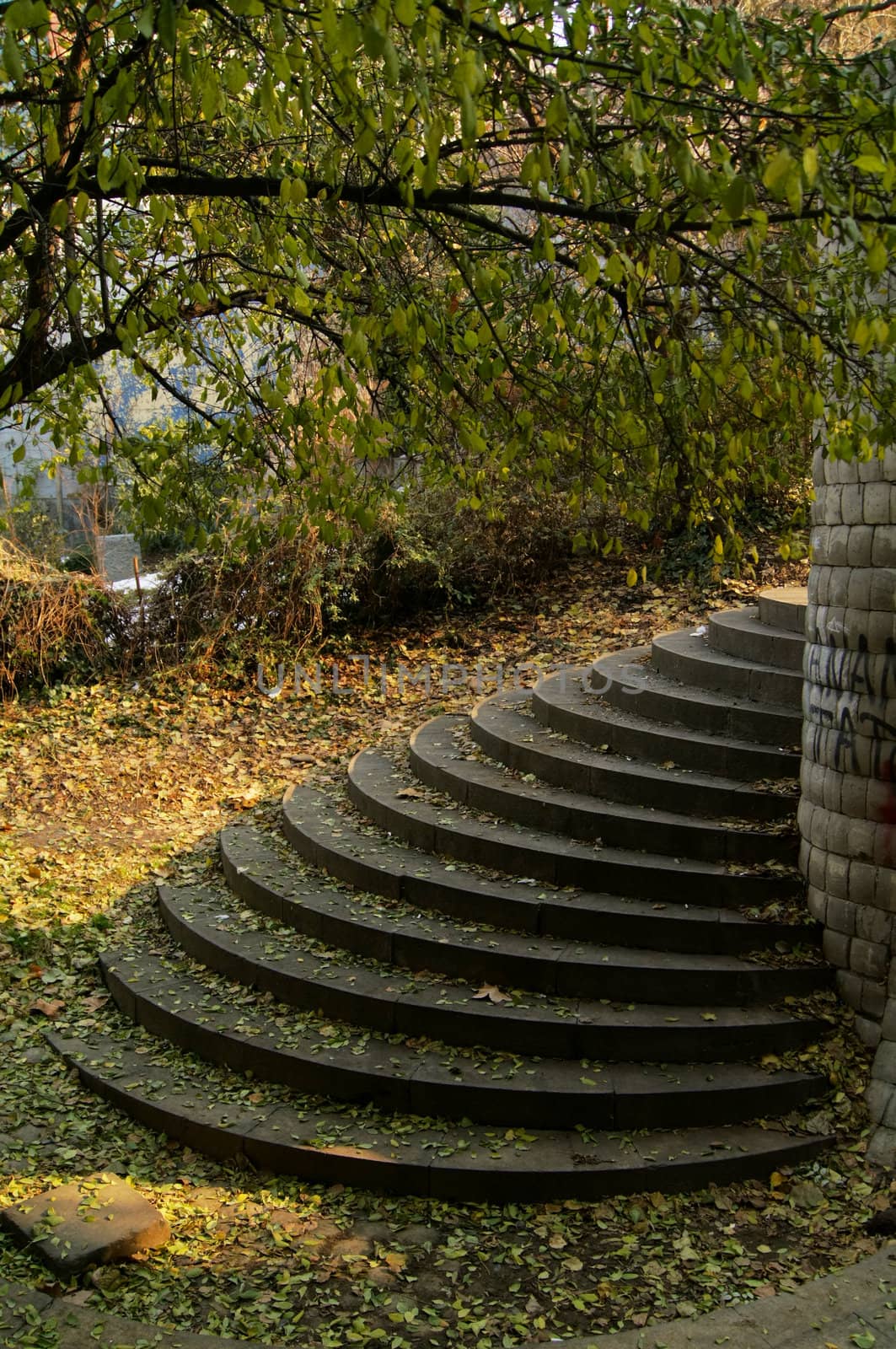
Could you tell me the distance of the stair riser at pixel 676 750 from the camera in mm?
6594

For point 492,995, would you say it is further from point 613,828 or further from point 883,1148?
point 883,1148

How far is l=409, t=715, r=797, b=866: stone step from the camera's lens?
20.3ft

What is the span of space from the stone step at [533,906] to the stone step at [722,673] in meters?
1.70

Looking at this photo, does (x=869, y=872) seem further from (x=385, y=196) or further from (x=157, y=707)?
(x=157, y=707)

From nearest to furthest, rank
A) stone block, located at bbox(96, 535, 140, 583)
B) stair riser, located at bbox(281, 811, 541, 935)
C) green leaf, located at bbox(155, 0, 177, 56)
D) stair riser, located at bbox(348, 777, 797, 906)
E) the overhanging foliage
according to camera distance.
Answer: green leaf, located at bbox(155, 0, 177, 56)
the overhanging foliage
stair riser, located at bbox(348, 777, 797, 906)
stair riser, located at bbox(281, 811, 541, 935)
stone block, located at bbox(96, 535, 140, 583)

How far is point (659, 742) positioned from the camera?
704 centimetres

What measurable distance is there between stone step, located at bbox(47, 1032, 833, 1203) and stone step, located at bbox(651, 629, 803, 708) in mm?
2837

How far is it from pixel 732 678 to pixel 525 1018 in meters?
2.98

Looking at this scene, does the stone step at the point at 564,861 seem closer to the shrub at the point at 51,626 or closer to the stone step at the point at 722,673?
the stone step at the point at 722,673

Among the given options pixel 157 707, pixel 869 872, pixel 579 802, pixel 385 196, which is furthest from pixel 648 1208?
pixel 157 707

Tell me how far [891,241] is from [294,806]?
5993mm

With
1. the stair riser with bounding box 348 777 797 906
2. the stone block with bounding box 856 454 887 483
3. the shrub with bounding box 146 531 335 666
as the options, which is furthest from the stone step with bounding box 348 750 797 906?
the shrub with bounding box 146 531 335 666

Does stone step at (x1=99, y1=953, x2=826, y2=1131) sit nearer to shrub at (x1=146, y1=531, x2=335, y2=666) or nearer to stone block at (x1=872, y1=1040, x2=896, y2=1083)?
stone block at (x1=872, y1=1040, x2=896, y2=1083)

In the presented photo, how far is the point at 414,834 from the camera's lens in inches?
282
